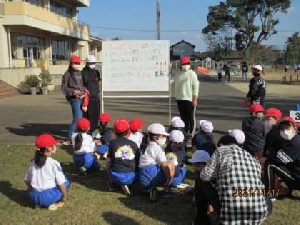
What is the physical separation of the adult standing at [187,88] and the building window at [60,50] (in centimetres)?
2759

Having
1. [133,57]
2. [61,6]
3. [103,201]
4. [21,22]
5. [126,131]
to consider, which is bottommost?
[103,201]

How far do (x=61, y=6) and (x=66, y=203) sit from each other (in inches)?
1442

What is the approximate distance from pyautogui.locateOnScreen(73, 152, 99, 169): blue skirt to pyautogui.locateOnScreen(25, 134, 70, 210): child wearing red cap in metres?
1.36

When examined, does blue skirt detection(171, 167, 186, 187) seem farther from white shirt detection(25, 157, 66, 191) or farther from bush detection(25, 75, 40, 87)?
bush detection(25, 75, 40, 87)

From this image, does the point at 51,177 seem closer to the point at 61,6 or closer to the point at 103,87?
the point at 103,87

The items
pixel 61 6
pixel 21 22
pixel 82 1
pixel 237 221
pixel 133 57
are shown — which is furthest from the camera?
pixel 82 1

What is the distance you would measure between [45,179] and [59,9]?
1419 inches

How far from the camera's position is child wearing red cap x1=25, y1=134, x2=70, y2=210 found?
466 centimetres

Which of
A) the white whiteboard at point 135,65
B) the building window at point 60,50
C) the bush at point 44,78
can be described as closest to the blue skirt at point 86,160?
the white whiteboard at point 135,65

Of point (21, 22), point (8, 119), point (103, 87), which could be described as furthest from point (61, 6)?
point (103, 87)

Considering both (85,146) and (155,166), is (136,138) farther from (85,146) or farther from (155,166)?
(155,166)

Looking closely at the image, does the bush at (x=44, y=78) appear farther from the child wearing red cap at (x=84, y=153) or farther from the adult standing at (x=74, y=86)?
the child wearing red cap at (x=84, y=153)

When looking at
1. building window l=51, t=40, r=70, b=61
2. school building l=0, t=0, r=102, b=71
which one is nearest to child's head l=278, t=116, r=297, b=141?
school building l=0, t=0, r=102, b=71

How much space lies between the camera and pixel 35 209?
4.75 meters
